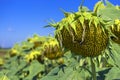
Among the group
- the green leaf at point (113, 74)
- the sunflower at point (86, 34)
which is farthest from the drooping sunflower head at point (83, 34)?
the green leaf at point (113, 74)

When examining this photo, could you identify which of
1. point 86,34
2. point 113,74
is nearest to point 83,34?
point 86,34

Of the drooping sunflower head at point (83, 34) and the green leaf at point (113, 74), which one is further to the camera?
the green leaf at point (113, 74)

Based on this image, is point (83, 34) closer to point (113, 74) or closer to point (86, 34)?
point (86, 34)

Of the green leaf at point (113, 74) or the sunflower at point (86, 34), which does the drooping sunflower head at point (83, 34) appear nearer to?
the sunflower at point (86, 34)

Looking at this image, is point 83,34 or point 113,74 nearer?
point 83,34

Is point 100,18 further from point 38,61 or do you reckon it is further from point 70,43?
point 38,61

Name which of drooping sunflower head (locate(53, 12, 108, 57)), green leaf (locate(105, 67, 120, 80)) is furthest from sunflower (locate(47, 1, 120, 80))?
green leaf (locate(105, 67, 120, 80))

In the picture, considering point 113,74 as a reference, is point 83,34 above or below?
above

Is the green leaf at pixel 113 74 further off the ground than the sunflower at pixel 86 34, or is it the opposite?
the sunflower at pixel 86 34

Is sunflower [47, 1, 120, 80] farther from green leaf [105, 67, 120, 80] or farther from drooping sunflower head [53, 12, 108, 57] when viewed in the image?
green leaf [105, 67, 120, 80]

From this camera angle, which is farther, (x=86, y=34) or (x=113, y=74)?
(x=113, y=74)
